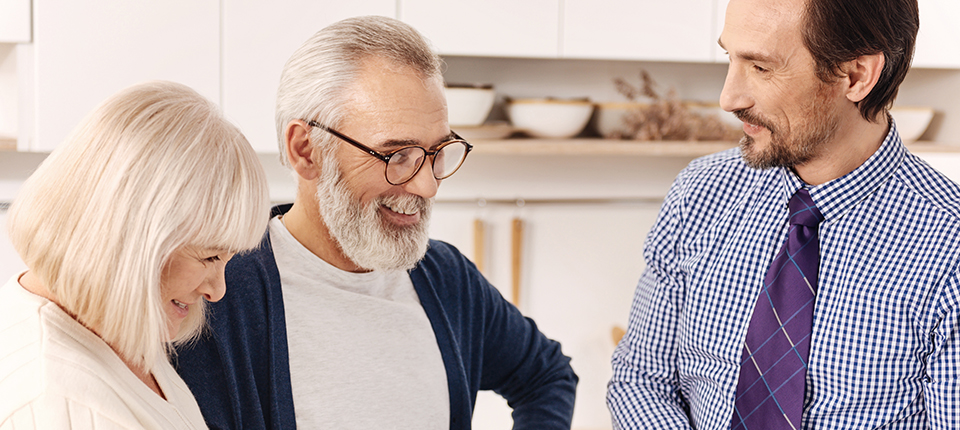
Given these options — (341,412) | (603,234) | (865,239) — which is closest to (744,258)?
(865,239)

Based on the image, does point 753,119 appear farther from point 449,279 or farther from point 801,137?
point 449,279

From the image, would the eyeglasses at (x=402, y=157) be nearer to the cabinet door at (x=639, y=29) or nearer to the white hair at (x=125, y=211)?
the white hair at (x=125, y=211)

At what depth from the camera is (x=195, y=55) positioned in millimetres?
1874

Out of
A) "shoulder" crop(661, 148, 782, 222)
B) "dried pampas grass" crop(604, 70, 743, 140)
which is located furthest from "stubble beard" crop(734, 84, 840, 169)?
"dried pampas grass" crop(604, 70, 743, 140)

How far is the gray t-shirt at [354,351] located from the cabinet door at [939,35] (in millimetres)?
1871

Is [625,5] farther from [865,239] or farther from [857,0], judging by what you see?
A: [865,239]

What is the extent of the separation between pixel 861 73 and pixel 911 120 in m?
1.34

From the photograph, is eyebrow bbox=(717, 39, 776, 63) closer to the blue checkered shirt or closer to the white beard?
the blue checkered shirt

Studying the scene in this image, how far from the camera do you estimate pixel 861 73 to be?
1.11 metres

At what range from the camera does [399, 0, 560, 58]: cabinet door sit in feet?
6.47

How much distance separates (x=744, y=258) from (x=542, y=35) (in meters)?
1.05

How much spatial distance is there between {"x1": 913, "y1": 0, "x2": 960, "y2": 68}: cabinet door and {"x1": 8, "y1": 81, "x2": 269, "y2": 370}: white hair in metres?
2.20

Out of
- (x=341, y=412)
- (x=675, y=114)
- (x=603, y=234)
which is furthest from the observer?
(x=603, y=234)

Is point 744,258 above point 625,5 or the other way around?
the other way around
